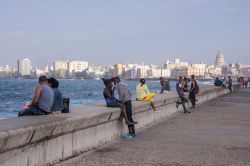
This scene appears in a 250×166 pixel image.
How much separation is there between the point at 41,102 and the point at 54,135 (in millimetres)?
1102

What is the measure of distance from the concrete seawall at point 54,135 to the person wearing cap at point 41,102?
32cm

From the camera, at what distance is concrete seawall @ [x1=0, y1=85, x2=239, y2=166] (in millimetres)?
7492

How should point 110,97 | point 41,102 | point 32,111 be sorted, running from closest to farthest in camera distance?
point 32,111 < point 41,102 < point 110,97

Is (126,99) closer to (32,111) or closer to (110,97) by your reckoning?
(110,97)

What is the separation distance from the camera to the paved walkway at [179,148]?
975 centimetres

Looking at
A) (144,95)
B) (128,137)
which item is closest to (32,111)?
(128,137)

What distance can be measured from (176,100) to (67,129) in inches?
517

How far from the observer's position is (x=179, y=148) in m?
11.5

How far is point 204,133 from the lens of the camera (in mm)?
14469

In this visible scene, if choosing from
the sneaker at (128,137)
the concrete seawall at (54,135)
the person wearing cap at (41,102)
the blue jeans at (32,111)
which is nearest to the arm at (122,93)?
the concrete seawall at (54,135)

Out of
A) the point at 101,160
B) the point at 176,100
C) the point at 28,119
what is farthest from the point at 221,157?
the point at 176,100

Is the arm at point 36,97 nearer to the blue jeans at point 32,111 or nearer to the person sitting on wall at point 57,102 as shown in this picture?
the blue jeans at point 32,111

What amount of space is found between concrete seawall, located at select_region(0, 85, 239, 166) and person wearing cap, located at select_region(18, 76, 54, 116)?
1.04 feet

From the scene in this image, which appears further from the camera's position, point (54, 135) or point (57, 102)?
point (57, 102)
